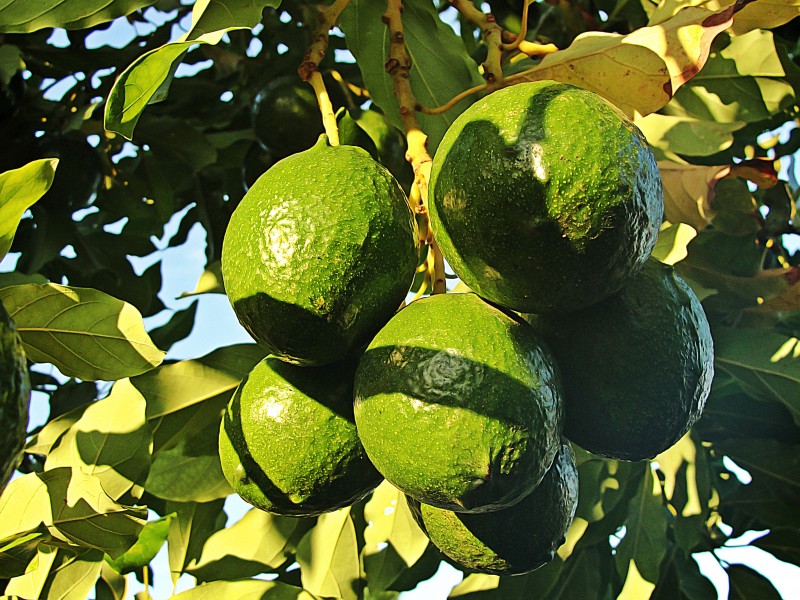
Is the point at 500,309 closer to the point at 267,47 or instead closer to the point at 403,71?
the point at 403,71

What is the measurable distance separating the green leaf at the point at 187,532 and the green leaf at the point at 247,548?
0.04 meters

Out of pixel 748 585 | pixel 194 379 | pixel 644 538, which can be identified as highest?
pixel 194 379

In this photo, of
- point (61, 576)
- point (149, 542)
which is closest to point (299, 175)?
point (149, 542)

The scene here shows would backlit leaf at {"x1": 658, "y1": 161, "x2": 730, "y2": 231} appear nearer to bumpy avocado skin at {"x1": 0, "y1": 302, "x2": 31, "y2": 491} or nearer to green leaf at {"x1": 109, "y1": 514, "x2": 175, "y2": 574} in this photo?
green leaf at {"x1": 109, "y1": 514, "x2": 175, "y2": 574}

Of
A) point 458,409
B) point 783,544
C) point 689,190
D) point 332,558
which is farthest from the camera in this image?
point 783,544

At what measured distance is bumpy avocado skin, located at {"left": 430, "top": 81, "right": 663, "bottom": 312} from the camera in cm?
110

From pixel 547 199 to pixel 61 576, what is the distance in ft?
4.06

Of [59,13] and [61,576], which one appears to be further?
[61,576]

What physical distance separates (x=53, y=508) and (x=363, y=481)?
0.55 meters

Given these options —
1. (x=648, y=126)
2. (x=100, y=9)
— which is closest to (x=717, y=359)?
(x=648, y=126)

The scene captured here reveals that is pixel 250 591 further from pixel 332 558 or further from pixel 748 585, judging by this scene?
pixel 748 585

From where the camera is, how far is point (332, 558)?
1968mm

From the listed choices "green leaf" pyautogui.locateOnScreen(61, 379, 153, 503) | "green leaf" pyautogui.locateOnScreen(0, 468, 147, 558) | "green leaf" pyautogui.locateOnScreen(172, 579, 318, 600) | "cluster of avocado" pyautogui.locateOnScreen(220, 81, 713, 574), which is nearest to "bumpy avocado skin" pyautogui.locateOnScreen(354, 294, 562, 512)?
"cluster of avocado" pyautogui.locateOnScreen(220, 81, 713, 574)

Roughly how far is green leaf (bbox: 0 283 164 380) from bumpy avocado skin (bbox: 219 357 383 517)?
190 millimetres
